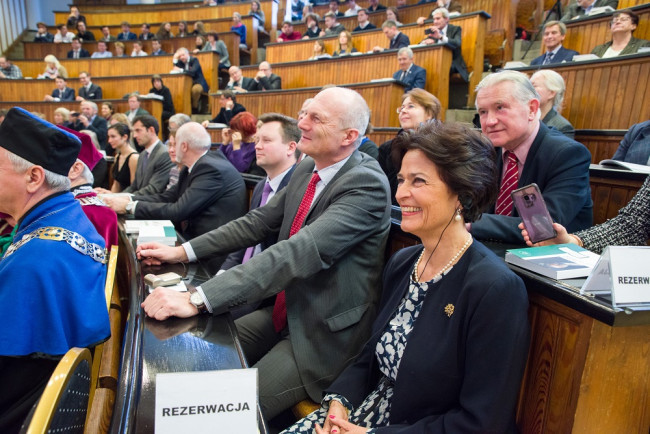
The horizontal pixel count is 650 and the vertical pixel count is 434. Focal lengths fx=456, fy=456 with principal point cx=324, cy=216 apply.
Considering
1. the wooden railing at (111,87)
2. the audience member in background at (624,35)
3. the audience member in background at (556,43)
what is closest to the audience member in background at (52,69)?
the wooden railing at (111,87)

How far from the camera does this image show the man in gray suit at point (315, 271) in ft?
4.18

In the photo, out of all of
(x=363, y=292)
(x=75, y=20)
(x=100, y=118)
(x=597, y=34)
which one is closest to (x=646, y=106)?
(x=597, y=34)

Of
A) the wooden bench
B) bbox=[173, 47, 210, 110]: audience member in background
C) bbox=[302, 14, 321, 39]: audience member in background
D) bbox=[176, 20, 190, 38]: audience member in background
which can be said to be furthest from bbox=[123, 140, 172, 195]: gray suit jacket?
bbox=[176, 20, 190, 38]: audience member in background

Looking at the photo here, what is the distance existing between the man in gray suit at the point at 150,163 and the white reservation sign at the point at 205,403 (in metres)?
3.11

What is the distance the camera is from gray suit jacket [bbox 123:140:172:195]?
3.62 meters

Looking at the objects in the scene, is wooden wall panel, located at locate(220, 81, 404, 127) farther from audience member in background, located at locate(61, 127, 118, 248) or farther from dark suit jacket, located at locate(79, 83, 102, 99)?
audience member in background, located at locate(61, 127, 118, 248)

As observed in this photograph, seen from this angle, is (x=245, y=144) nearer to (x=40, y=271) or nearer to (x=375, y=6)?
(x=40, y=271)

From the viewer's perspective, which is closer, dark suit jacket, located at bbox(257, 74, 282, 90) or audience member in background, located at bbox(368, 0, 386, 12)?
dark suit jacket, located at bbox(257, 74, 282, 90)

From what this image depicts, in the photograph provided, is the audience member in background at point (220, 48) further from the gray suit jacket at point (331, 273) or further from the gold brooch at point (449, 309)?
the gold brooch at point (449, 309)

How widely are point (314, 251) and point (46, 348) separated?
2.43ft

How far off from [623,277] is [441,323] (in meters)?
0.37

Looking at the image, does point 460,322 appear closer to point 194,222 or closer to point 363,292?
point 363,292

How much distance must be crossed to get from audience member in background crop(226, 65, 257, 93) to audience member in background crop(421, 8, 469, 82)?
2.81m

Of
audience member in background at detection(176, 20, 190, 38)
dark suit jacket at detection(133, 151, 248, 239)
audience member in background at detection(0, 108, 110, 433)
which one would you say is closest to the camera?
audience member in background at detection(0, 108, 110, 433)
